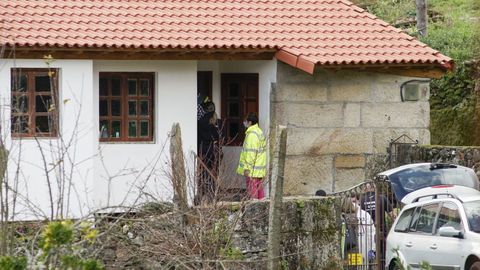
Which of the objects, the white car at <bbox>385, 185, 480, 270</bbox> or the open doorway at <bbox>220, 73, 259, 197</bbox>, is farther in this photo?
the open doorway at <bbox>220, 73, 259, 197</bbox>

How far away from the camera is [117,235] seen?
14.8 meters

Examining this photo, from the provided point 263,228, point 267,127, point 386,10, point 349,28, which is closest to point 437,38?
point 386,10

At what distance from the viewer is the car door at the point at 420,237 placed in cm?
1775

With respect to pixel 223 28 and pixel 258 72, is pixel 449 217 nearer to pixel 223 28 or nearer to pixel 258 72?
pixel 258 72

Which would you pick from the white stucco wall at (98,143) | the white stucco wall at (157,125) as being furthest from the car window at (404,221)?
the white stucco wall at (157,125)

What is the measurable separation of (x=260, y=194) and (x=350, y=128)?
2.57m

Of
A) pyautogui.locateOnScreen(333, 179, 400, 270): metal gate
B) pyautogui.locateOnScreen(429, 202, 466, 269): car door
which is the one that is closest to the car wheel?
pyautogui.locateOnScreen(429, 202, 466, 269): car door

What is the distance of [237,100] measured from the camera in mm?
24219

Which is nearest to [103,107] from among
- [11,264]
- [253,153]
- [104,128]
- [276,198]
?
[104,128]

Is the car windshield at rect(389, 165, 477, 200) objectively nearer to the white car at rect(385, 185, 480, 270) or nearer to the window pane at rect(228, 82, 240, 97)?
the white car at rect(385, 185, 480, 270)

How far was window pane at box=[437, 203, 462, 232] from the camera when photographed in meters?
17.4

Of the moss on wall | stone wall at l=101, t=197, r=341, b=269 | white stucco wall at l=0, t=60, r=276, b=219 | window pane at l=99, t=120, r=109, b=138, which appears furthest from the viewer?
the moss on wall

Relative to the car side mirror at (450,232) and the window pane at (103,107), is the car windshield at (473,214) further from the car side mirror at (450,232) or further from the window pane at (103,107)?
the window pane at (103,107)

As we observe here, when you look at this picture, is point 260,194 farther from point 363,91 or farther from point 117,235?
point 117,235
